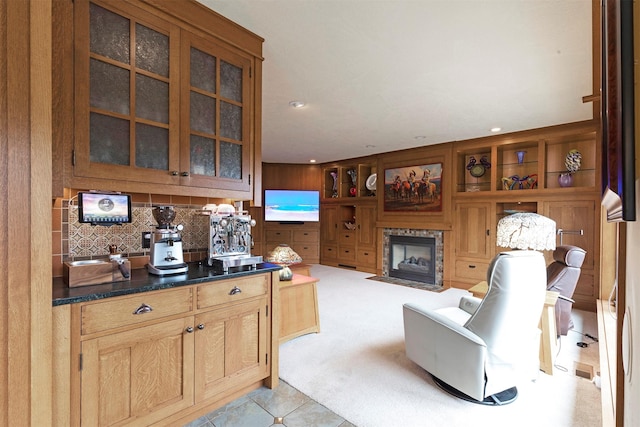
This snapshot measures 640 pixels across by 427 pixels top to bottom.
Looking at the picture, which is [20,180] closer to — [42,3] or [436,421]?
[42,3]

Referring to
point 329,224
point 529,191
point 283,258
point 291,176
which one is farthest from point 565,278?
point 291,176

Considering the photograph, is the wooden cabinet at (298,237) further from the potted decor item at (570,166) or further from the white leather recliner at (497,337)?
the white leather recliner at (497,337)

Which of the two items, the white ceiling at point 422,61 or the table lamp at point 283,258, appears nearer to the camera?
the white ceiling at point 422,61

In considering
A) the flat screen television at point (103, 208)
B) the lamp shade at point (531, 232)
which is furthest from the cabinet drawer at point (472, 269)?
the flat screen television at point (103, 208)

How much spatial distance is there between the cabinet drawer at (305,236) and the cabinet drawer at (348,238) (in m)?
0.68

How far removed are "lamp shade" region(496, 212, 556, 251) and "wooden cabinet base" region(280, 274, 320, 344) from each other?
190cm

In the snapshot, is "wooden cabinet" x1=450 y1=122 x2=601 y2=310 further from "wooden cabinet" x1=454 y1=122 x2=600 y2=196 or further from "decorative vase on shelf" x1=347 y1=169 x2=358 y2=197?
"decorative vase on shelf" x1=347 y1=169 x2=358 y2=197

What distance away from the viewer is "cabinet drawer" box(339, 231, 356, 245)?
7.04 metres

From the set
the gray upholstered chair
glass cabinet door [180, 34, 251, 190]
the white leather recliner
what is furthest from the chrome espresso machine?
the gray upholstered chair

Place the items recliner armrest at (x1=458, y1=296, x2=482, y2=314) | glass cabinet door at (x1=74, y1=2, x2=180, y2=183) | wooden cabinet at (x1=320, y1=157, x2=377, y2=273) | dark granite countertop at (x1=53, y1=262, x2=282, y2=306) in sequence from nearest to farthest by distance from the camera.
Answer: dark granite countertop at (x1=53, y1=262, x2=282, y2=306)
glass cabinet door at (x1=74, y1=2, x2=180, y2=183)
recliner armrest at (x1=458, y1=296, x2=482, y2=314)
wooden cabinet at (x1=320, y1=157, x2=377, y2=273)

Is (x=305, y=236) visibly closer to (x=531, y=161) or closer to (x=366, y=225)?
(x=366, y=225)

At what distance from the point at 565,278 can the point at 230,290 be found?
10.1 ft

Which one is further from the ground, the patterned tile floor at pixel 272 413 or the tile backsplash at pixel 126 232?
the tile backsplash at pixel 126 232

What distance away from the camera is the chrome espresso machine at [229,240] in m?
2.10
